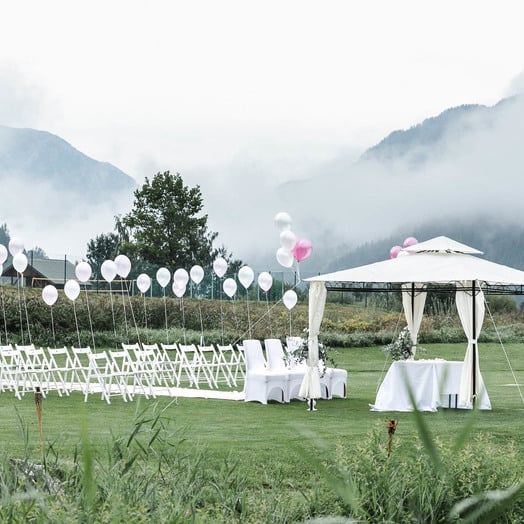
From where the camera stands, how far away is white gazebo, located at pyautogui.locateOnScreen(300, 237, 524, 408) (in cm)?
1304

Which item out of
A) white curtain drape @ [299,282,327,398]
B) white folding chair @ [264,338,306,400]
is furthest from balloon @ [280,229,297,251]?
white curtain drape @ [299,282,327,398]

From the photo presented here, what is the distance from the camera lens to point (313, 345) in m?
13.5

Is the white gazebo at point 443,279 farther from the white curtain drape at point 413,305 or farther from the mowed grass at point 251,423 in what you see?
the white curtain drape at point 413,305

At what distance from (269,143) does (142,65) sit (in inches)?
1570

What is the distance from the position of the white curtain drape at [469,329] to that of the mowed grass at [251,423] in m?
0.32

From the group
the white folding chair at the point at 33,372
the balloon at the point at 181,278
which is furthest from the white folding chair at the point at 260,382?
the balloon at the point at 181,278

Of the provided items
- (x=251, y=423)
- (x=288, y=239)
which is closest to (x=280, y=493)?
(x=251, y=423)

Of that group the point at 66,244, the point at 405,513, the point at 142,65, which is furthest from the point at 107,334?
the point at 66,244

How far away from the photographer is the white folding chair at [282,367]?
14.6 meters

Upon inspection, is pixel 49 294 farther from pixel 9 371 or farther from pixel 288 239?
pixel 9 371

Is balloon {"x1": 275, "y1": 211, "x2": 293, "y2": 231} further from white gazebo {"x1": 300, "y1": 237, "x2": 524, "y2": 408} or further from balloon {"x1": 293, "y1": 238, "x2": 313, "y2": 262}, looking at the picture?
white gazebo {"x1": 300, "y1": 237, "x2": 524, "y2": 408}

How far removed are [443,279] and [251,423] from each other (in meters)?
3.27

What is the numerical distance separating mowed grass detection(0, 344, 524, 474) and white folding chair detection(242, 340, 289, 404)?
0.73ft

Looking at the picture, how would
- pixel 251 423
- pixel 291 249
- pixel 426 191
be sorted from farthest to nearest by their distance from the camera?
pixel 426 191 → pixel 291 249 → pixel 251 423
